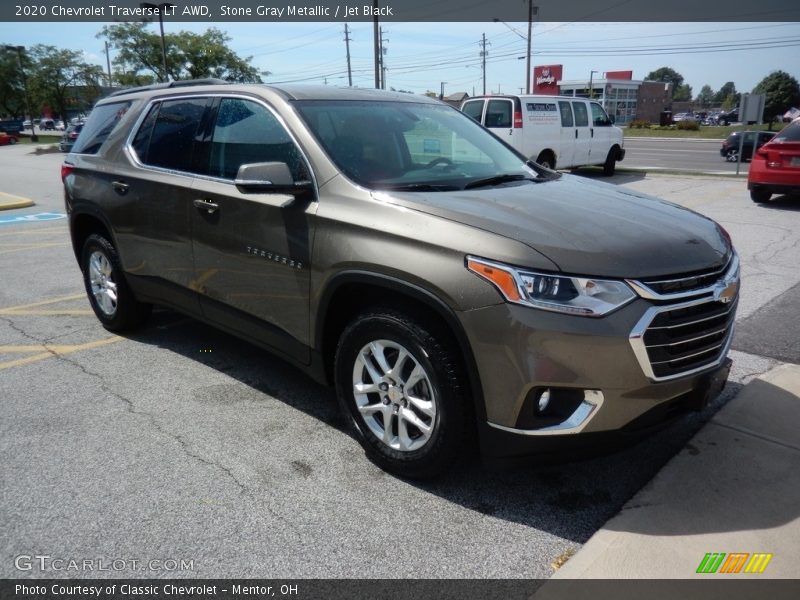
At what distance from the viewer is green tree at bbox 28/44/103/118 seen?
63.7m

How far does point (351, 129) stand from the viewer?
3.59m

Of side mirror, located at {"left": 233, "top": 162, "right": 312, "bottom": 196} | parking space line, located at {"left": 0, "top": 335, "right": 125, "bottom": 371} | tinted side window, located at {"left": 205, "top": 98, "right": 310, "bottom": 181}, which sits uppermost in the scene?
tinted side window, located at {"left": 205, "top": 98, "right": 310, "bottom": 181}

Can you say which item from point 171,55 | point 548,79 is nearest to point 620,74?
point 548,79

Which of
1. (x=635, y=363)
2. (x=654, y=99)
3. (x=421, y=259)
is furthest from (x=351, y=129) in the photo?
(x=654, y=99)

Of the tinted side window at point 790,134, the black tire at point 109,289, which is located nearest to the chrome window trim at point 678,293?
the black tire at point 109,289

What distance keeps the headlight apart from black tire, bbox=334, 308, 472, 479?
1.39 feet

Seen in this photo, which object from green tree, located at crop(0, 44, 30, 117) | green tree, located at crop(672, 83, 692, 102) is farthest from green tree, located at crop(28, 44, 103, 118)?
green tree, located at crop(672, 83, 692, 102)

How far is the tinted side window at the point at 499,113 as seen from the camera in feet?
47.5

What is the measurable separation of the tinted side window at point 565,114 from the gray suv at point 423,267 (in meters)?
12.0

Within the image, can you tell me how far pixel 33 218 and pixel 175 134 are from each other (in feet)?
30.4

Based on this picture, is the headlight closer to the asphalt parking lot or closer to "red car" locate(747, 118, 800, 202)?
the asphalt parking lot

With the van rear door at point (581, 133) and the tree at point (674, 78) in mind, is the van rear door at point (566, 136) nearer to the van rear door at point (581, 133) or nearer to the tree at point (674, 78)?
the van rear door at point (581, 133)

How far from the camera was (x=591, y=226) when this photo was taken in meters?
2.82

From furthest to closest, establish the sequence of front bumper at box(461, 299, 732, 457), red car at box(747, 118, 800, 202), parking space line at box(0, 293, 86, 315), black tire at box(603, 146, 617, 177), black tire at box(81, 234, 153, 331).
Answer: black tire at box(603, 146, 617, 177), red car at box(747, 118, 800, 202), parking space line at box(0, 293, 86, 315), black tire at box(81, 234, 153, 331), front bumper at box(461, 299, 732, 457)
